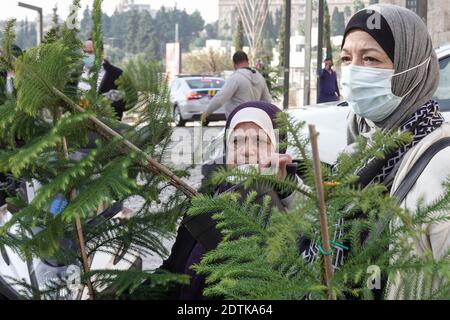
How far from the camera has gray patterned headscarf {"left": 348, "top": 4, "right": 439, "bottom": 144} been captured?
230cm

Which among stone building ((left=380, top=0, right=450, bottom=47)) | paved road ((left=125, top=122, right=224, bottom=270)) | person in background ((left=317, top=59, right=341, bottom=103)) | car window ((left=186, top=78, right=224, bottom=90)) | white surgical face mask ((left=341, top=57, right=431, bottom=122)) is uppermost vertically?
stone building ((left=380, top=0, right=450, bottom=47))

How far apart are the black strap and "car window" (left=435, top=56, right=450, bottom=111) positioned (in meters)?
4.67

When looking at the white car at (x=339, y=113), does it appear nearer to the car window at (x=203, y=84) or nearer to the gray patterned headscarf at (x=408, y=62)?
the gray patterned headscarf at (x=408, y=62)

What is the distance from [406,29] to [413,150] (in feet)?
1.63

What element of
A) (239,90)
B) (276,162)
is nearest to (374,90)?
(276,162)

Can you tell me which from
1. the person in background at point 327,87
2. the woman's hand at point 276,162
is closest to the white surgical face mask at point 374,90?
the woman's hand at point 276,162

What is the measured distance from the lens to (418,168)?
191 centimetres

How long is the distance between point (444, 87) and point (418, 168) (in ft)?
16.7

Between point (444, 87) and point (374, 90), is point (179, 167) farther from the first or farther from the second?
point (444, 87)

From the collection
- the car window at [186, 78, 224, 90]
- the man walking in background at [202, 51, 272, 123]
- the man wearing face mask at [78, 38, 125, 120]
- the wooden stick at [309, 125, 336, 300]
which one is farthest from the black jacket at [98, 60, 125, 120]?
the car window at [186, 78, 224, 90]

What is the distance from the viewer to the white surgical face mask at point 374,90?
2320 millimetres

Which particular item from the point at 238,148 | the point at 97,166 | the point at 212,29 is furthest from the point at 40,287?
the point at 212,29

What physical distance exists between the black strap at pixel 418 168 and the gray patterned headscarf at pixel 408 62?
309 millimetres

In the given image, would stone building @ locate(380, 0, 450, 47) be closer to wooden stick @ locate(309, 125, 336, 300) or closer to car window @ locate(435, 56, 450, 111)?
car window @ locate(435, 56, 450, 111)
